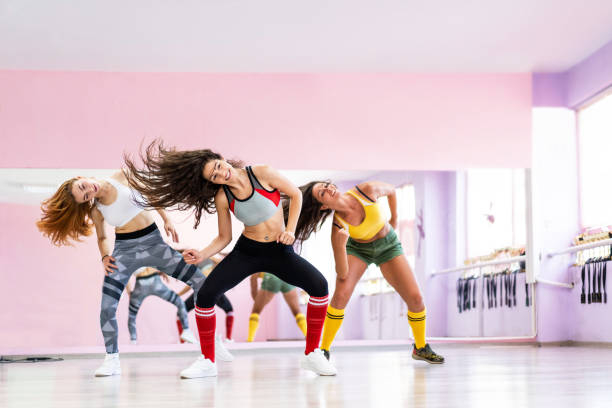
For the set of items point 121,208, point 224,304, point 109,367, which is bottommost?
point 109,367

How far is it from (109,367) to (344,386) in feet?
5.13

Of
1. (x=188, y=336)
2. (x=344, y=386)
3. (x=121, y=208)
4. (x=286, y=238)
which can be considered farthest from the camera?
(x=188, y=336)

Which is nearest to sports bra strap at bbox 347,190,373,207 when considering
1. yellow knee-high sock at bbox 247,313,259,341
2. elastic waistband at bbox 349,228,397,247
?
elastic waistband at bbox 349,228,397,247

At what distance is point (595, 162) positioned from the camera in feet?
22.1

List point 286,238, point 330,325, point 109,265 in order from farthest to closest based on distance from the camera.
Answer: point 330,325 < point 109,265 < point 286,238

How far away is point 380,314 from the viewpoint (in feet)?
22.4

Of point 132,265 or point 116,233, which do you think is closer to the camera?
point 132,265

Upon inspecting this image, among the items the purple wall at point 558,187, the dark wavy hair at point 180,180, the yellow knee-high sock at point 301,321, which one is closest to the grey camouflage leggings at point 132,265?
the dark wavy hair at point 180,180

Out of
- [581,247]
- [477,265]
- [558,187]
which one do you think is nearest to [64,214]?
[477,265]

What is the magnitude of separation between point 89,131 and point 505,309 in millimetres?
4188

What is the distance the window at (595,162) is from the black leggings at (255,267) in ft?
12.4

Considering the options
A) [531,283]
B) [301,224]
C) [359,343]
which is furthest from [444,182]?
→ [301,224]

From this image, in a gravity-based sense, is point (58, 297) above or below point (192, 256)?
below

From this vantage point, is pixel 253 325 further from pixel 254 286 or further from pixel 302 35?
pixel 302 35
